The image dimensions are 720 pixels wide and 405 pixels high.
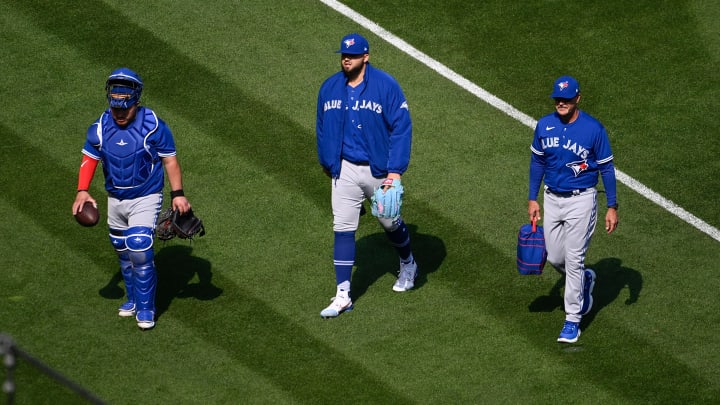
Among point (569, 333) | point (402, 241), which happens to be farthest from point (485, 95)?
point (569, 333)

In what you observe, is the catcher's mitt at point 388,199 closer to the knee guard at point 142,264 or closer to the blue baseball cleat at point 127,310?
the knee guard at point 142,264

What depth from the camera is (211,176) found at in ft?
42.9

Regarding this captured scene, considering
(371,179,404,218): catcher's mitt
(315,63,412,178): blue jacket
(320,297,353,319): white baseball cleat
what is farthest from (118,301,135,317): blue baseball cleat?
(371,179,404,218): catcher's mitt

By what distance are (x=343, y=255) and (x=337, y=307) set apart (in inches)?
18.8

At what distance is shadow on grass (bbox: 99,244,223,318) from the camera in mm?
11289

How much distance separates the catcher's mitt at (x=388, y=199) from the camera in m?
10.6

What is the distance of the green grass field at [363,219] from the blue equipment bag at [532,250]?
1.62ft

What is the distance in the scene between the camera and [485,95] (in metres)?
14.4

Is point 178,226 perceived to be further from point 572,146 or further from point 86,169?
point 572,146

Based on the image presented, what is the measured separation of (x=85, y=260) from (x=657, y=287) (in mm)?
5505

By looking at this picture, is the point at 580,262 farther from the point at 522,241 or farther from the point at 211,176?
the point at 211,176

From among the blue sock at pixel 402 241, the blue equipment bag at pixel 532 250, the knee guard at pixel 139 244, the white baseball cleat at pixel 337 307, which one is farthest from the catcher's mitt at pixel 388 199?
the knee guard at pixel 139 244

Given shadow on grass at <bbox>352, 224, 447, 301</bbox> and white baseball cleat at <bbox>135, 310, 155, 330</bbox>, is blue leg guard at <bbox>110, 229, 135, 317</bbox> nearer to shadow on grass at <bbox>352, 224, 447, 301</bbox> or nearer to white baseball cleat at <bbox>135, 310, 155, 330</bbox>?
white baseball cleat at <bbox>135, 310, 155, 330</bbox>

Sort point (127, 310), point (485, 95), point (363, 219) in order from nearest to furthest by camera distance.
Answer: point (127, 310) → point (363, 219) → point (485, 95)
